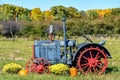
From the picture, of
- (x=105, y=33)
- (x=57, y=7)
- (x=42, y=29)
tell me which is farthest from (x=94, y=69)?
(x=57, y=7)

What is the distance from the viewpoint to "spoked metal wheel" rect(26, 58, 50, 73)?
10.7m

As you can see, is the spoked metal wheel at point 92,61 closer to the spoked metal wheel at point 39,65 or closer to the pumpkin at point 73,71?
the pumpkin at point 73,71

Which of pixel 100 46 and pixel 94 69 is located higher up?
pixel 100 46

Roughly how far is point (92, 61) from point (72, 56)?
65 cm

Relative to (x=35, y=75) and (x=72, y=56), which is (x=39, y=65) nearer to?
(x=72, y=56)

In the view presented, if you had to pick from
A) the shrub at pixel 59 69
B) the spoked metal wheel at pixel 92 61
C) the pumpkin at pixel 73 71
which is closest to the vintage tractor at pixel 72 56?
the spoked metal wheel at pixel 92 61

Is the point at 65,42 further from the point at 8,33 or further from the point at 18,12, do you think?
the point at 18,12

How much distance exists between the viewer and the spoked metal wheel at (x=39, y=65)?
10.7 metres

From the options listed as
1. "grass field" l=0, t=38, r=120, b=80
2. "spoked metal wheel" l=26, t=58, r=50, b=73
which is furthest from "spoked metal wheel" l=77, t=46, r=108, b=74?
"spoked metal wheel" l=26, t=58, r=50, b=73

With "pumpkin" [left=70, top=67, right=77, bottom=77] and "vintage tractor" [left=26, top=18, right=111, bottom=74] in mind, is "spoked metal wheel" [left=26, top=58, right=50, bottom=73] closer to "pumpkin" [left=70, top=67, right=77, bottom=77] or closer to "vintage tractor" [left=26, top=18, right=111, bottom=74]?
"vintage tractor" [left=26, top=18, right=111, bottom=74]

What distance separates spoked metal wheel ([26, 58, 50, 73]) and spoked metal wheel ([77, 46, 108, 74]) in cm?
101

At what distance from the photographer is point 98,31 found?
185 feet

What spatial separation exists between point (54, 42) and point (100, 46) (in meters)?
1.46

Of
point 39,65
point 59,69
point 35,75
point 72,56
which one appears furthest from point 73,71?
point 35,75
